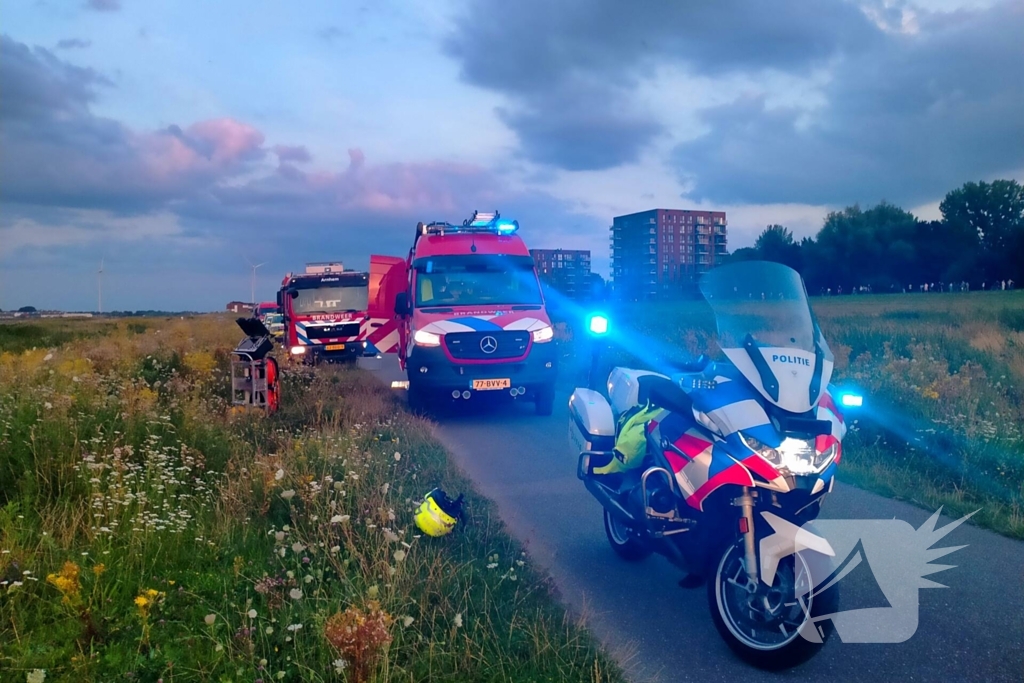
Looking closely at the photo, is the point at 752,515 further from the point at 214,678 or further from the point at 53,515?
the point at 53,515

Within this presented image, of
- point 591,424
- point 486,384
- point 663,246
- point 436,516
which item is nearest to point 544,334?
point 486,384

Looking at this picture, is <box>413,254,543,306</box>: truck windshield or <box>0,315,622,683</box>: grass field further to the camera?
<box>413,254,543,306</box>: truck windshield

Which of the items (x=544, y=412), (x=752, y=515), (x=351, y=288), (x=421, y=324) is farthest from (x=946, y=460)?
(x=351, y=288)

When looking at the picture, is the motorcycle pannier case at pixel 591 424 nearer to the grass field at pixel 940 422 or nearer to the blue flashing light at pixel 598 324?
the grass field at pixel 940 422

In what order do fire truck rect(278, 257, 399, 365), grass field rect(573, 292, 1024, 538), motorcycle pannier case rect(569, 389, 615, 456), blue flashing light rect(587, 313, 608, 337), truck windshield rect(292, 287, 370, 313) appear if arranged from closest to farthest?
motorcycle pannier case rect(569, 389, 615, 456) → blue flashing light rect(587, 313, 608, 337) → grass field rect(573, 292, 1024, 538) → fire truck rect(278, 257, 399, 365) → truck windshield rect(292, 287, 370, 313)

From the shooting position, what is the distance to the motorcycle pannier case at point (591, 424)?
5.55 m

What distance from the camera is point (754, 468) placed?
12.4 feet

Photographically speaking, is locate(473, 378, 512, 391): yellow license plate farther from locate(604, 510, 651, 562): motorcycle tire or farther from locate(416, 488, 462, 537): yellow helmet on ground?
locate(416, 488, 462, 537): yellow helmet on ground

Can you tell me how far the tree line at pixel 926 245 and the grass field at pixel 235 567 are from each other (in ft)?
43.2

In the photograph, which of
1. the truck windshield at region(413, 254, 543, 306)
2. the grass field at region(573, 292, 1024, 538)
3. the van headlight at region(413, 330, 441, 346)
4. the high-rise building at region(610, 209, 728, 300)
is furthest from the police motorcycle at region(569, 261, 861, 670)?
the truck windshield at region(413, 254, 543, 306)

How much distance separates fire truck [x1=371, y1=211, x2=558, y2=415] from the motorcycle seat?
7.00m

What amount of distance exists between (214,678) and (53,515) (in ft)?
7.90

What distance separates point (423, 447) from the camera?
9.00 meters

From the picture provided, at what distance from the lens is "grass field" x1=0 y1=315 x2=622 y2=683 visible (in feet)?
11.9
